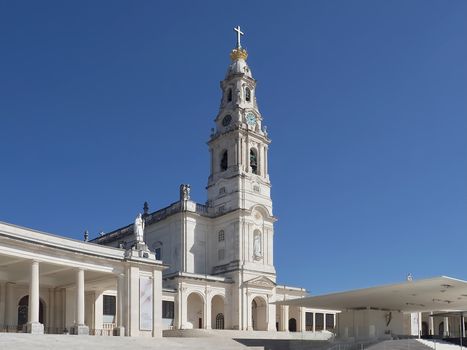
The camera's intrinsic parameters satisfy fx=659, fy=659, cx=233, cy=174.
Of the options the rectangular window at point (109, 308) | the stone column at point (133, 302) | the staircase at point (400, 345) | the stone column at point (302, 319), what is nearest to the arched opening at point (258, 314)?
the stone column at point (302, 319)

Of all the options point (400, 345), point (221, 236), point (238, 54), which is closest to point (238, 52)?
point (238, 54)

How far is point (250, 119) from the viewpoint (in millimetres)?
70250

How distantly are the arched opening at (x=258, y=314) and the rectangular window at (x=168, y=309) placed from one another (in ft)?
31.5

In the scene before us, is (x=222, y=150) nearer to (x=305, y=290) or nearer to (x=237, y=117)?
(x=237, y=117)

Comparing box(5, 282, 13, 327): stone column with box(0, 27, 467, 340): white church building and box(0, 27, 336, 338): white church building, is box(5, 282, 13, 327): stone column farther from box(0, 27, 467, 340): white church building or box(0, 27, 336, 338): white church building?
box(0, 27, 336, 338): white church building

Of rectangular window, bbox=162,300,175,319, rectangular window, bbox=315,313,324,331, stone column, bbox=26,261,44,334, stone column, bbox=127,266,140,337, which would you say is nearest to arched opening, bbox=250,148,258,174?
rectangular window, bbox=162,300,175,319

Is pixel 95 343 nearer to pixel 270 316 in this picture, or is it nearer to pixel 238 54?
pixel 270 316

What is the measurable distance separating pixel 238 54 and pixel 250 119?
7.96m

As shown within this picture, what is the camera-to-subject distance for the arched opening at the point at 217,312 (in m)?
64.9

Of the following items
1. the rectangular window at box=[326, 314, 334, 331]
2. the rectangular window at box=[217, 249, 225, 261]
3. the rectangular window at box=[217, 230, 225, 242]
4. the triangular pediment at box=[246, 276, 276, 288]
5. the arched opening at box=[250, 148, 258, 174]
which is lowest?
the rectangular window at box=[326, 314, 334, 331]

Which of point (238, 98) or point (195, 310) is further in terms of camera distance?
point (238, 98)

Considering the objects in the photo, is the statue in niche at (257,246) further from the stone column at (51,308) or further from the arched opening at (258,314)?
the stone column at (51,308)

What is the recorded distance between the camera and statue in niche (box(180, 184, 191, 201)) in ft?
217

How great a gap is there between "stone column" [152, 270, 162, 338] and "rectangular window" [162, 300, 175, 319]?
48.0 feet
